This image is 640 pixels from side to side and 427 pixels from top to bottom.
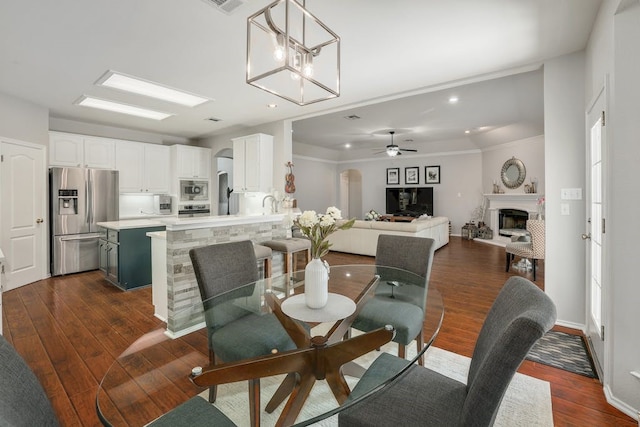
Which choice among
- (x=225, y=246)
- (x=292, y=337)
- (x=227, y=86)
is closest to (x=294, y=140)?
(x=227, y=86)

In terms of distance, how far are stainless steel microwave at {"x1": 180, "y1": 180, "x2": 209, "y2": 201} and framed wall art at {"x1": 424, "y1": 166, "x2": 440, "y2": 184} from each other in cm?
668

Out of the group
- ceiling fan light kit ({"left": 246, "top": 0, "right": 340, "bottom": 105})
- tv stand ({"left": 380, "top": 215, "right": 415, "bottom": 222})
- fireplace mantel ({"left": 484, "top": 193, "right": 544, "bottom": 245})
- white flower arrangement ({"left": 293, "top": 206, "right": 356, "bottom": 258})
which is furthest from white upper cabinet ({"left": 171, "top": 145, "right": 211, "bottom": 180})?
fireplace mantel ({"left": 484, "top": 193, "right": 544, "bottom": 245})

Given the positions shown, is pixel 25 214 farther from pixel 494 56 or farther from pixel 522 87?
pixel 522 87

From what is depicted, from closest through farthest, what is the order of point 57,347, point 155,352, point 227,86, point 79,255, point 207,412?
point 207,412, point 155,352, point 57,347, point 227,86, point 79,255

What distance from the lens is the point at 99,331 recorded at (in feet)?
9.34

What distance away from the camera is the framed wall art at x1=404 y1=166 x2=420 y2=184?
977 cm

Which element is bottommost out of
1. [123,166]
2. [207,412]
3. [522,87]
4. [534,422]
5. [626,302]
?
[534,422]

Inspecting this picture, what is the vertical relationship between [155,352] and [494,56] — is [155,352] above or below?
below

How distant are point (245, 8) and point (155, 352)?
2314 millimetres

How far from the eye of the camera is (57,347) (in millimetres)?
2559

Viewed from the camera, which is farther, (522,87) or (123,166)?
(123,166)

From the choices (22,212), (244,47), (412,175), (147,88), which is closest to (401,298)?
(244,47)

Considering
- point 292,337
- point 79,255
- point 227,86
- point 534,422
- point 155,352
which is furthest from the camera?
point 79,255

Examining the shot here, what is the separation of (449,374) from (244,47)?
10.5ft
